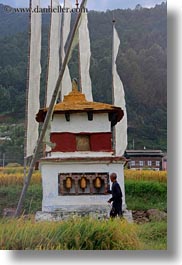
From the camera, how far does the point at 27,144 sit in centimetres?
339

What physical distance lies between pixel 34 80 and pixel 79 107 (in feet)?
0.83

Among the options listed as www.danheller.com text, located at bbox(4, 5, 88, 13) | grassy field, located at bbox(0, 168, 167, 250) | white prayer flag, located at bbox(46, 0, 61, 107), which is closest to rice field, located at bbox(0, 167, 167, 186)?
grassy field, located at bbox(0, 168, 167, 250)

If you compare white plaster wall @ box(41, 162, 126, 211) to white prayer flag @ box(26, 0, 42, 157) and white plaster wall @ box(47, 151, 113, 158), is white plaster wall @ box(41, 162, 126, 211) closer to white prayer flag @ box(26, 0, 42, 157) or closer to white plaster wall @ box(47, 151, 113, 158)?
white plaster wall @ box(47, 151, 113, 158)

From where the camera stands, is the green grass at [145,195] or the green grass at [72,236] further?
the green grass at [145,195]

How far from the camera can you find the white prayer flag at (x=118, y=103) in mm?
3395

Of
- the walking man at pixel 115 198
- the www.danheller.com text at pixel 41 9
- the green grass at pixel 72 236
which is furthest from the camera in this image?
the www.danheller.com text at pixel 41 9

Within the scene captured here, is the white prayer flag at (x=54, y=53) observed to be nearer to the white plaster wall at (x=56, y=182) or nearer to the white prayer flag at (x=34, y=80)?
the white prayer flag at (x=34, y=80)

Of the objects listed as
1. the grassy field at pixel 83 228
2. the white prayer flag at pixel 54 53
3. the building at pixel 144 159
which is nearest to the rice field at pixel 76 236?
the grassy field at pixel 83 228

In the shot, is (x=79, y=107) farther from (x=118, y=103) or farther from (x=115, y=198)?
(x=115, y=198)

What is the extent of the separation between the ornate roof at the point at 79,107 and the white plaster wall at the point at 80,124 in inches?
0.9

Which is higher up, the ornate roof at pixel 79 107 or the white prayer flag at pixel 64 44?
the white prayer flag at pixel 64 44

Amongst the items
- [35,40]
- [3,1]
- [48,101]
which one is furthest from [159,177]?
[3,1]

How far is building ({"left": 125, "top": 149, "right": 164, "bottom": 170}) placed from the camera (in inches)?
133

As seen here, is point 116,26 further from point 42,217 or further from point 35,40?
point 42,217
